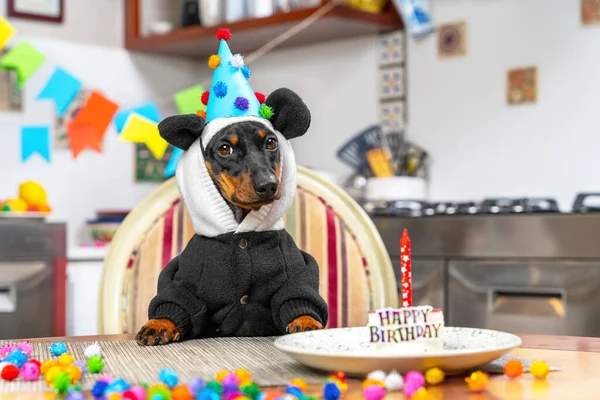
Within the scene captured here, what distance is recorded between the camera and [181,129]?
106 centimetres

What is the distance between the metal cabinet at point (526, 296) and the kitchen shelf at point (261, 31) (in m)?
0.94

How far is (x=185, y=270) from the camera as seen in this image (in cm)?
106

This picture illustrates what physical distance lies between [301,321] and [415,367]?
1.00 ft

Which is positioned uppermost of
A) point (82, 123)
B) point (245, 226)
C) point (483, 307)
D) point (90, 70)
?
point (90, 70)

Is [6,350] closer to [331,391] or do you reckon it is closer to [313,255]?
[331,391]

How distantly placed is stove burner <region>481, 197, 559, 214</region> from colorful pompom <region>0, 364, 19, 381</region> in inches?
68.1

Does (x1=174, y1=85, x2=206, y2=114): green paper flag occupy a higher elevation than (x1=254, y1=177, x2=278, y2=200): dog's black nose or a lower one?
higher

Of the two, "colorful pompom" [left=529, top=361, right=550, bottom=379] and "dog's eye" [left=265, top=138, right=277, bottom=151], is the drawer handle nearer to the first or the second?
"dog's eye" [left=265, top=138, right=277, bottom=151]

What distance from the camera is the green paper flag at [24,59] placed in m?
1.98

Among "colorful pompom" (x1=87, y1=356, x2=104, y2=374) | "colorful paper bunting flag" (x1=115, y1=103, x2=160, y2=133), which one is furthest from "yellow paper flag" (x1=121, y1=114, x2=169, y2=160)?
"colorful pompom" (x1=87, y1=356, x2=104, y2=374)

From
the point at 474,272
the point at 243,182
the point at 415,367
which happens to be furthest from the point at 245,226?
the point at 474,272

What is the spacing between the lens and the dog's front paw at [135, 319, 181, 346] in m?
0.97

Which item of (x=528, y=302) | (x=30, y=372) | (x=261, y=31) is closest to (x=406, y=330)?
(x=30, y=372)

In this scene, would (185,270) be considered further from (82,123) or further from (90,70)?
(90,70)
